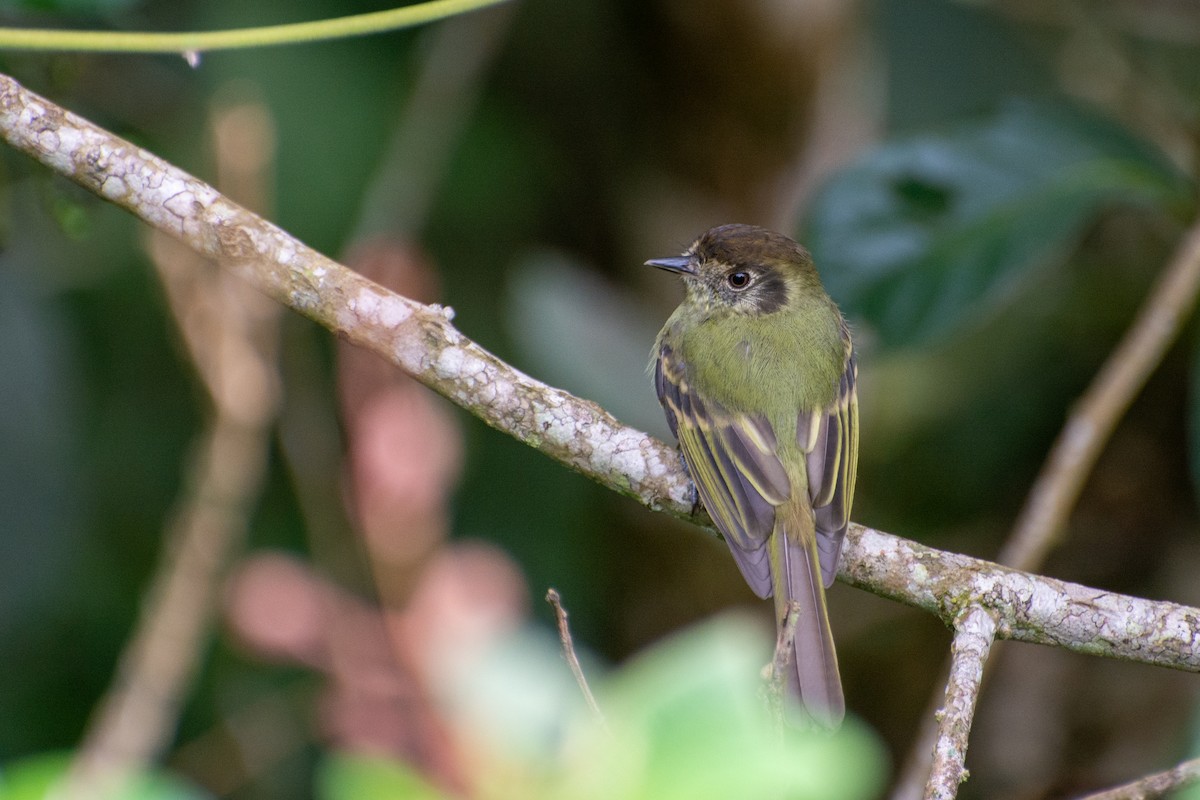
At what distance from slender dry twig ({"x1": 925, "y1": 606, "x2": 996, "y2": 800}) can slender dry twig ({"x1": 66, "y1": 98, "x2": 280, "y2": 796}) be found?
196 cm

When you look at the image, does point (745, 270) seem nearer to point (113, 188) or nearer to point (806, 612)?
point (806, 612)

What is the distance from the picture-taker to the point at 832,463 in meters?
3.16

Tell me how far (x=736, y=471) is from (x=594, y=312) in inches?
45.1

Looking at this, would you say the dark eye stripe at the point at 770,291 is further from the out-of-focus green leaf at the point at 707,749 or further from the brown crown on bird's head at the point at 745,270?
the out-of-focus green leaf at the point at 707,749

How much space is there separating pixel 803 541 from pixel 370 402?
42.2 inches

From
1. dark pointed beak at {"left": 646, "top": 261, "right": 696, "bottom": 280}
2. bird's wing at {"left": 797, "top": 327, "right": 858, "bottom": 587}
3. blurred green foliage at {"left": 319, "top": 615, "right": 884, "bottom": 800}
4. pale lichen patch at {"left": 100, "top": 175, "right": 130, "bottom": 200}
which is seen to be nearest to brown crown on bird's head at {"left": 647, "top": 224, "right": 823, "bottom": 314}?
dark pointed beak at {"left": 646, "top": 261, "right": 696, "bottom": 280}

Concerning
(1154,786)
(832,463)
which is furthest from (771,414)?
(1154,786)

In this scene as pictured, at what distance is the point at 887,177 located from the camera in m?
3.78

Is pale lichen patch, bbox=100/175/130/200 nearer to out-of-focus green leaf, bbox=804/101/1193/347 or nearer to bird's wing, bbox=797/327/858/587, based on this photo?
bird's wing, bbox=797/327/858/587

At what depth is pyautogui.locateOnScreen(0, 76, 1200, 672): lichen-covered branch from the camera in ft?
7.57

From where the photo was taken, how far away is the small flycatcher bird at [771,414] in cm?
287

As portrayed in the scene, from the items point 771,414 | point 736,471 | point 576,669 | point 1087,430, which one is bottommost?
point 576,669

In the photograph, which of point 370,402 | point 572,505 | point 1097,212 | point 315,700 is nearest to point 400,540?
point 370,402

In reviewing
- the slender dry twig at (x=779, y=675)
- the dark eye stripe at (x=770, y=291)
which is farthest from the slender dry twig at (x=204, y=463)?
the slender dry twig at (x=779, y=675)
